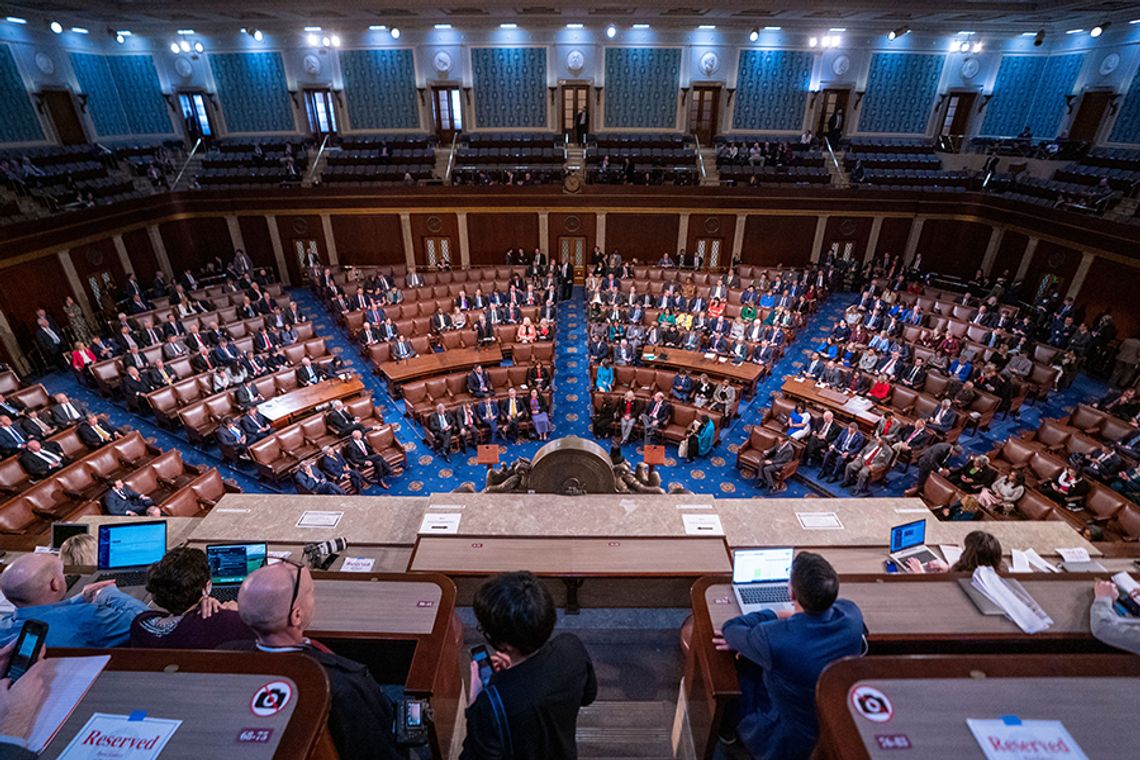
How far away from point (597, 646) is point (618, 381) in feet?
25.9

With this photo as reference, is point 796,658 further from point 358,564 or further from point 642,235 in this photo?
point 642,235

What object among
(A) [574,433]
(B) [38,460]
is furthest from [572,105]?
(B) [38,460]

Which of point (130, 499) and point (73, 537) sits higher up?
point (73, 537)

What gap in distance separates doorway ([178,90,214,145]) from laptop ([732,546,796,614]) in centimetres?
2532

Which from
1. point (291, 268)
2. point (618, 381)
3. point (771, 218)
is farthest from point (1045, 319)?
point (291, 268)

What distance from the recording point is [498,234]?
1934 cm

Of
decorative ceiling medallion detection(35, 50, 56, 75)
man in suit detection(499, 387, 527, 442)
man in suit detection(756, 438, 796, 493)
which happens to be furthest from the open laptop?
decorative ceiling medallion detection(35, 50, 56, 75)

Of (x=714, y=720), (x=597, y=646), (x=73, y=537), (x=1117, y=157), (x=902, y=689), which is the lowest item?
(x=597, y=646)

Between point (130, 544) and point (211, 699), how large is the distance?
282cm

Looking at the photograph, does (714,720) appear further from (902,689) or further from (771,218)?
(771,218)

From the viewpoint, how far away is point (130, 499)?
7531mm

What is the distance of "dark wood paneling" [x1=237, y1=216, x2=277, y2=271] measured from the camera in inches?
733

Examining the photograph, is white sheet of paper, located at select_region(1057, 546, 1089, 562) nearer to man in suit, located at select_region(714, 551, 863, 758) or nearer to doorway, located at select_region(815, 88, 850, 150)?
man in suit, located at select_region(714, 551, 863, 758)

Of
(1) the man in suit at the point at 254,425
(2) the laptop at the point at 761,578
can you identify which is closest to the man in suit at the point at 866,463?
(2) the laptop at the point at 761,578
